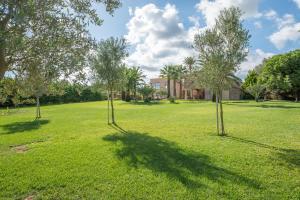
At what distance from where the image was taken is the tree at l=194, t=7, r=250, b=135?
11.8 meters

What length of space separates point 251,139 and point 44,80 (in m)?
9.80

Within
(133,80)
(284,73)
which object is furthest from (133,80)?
(284,73)

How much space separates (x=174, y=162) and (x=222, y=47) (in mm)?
7023

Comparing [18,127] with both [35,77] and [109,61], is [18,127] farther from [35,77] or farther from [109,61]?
[35,77]

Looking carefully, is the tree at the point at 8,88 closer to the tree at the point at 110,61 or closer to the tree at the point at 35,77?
the tree at the point at 35,77

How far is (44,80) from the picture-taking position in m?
6.46

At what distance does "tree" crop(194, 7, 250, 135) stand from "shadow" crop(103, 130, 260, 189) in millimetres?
4418

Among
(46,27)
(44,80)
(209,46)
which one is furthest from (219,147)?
(46,27)

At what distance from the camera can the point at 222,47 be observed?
12125mm

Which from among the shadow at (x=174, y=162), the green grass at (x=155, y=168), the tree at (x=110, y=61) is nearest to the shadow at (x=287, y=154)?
the green grass at (x=155, y=168)

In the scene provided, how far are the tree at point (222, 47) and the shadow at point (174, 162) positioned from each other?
442 centimetres

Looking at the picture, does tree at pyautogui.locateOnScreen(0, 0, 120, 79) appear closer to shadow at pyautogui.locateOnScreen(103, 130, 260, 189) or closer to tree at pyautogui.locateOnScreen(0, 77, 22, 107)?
tree at pyautogui.locateOnScreen(0, 77, 22, 107)

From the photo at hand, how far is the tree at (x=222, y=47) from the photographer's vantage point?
11750mm

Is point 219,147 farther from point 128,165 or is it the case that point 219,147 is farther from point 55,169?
point 55,169
